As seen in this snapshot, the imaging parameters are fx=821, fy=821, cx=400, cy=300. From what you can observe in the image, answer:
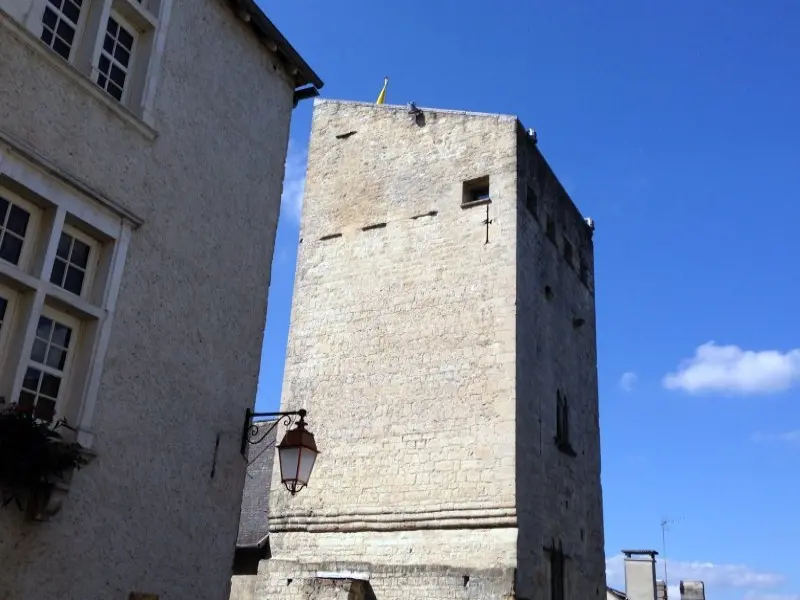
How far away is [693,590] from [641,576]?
333cm

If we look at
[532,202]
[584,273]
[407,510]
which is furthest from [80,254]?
[584,273]

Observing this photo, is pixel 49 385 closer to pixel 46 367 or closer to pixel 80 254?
pixel 46 367

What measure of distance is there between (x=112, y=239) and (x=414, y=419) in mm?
9311

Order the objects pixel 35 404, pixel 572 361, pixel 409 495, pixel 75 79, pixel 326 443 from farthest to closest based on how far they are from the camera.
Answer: pixel 572 361 → pixel 326 443 → pixel 409 495 → pixel 75 79 → pixel 35 404

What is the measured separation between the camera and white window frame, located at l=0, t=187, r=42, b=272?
569 cm

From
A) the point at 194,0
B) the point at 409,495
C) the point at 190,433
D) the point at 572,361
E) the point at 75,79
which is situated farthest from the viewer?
the point at 572,361

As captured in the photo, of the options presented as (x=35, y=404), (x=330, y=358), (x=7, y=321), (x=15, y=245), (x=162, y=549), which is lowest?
(x=162, y=549)

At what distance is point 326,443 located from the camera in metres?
15.6

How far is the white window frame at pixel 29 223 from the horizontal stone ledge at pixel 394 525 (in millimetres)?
9418

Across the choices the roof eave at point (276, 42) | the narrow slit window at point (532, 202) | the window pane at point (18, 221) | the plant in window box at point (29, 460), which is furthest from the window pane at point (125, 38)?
the narrow slit window at point (532, 202)

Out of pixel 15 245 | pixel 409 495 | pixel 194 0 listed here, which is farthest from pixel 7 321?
pixel 409 495

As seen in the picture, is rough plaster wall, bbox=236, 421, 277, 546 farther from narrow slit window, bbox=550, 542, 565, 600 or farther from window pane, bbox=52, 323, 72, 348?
window pane, bbox=52, 323, 72, 348

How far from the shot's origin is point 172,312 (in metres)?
6.78

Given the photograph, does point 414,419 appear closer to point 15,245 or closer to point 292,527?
point 292,527
